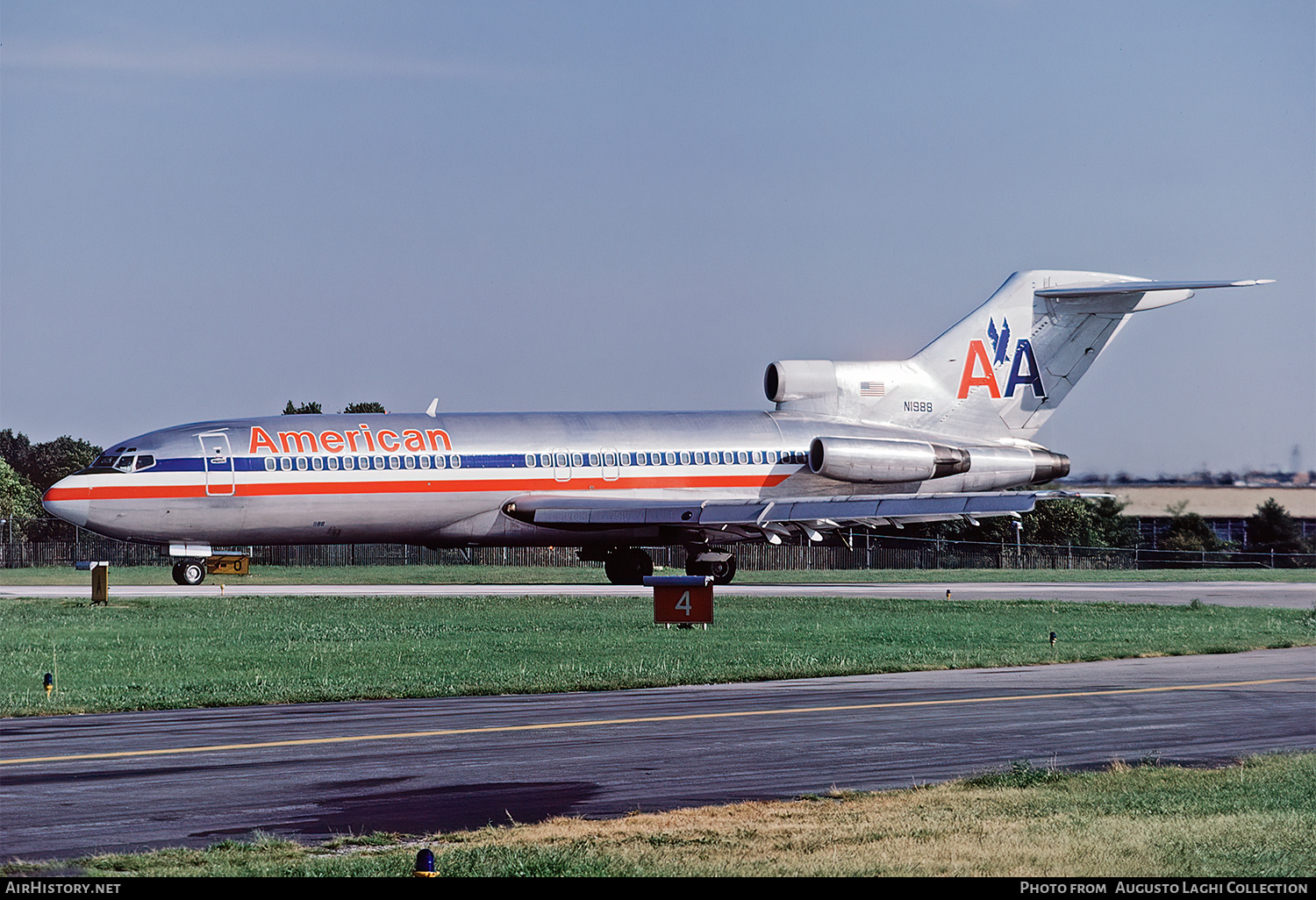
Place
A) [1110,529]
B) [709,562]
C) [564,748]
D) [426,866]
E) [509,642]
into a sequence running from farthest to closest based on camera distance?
1. [1110,529]
2. [709,562]
3. [509,642]
4. [564,748]
5. [426,866]

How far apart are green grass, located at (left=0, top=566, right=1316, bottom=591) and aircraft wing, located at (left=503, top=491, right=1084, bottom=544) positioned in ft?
26.6

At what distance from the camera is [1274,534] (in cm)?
7038

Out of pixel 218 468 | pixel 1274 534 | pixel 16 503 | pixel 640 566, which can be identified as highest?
pixel 218 468

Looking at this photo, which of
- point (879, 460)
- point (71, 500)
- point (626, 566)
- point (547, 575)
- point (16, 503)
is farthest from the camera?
point (16, 503)

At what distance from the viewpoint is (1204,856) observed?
36.1ft

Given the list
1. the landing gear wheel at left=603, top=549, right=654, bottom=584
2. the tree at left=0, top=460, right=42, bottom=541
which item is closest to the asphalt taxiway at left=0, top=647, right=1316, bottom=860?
the landing gear wheel at left=603, top=549, right=654, bottom=584

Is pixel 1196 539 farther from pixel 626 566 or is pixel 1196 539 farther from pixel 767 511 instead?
pixel 767 511

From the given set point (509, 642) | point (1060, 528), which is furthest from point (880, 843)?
point (1060, 528)

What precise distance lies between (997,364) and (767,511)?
41.5ft

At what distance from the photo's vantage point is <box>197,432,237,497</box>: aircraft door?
143 ft

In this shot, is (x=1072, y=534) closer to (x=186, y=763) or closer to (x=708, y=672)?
(x=708, y=672)

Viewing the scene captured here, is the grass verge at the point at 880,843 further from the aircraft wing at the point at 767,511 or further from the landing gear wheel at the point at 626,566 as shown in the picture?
the landing gear wheel at the point at 626,566

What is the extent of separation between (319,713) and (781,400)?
109 feet

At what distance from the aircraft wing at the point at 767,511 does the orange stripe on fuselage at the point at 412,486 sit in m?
0.46
